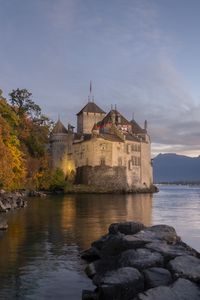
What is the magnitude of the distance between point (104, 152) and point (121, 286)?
82.9 meters

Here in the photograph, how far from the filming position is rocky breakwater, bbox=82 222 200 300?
1156 cm

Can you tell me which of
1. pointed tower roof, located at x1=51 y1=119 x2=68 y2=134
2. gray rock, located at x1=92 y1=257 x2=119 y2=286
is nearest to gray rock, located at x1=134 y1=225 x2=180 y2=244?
gray rock, located at x1=92 y1=257 x2=119 y2=286

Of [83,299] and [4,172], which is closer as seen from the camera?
[83,299]

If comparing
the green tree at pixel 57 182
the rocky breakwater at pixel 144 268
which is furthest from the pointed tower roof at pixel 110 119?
the rocky breakwater at pixel 144 268

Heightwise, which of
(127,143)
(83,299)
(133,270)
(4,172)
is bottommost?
(83,299)

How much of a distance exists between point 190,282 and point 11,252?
9709 millimetres

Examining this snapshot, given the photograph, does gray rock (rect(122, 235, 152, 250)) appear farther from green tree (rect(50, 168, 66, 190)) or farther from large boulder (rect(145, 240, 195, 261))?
green tree (rect(50, 168, 66, 190))

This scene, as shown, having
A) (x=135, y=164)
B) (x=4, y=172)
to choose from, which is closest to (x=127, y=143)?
(x=135, y=164)

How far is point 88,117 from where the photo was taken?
4321 inches

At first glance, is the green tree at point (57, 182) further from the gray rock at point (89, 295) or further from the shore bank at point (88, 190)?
the gray rock at point (89, 295)

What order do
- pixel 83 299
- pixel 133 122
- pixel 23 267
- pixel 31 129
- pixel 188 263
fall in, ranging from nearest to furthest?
pixel 83 299 → pixel 188 263 → pixel 23 267 → pixel 31 129 → pixel 133 122

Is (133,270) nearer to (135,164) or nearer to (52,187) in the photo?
(52,187)

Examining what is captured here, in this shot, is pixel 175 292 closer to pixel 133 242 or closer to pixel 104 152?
pixel 133 242

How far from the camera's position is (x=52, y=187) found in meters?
86.9
